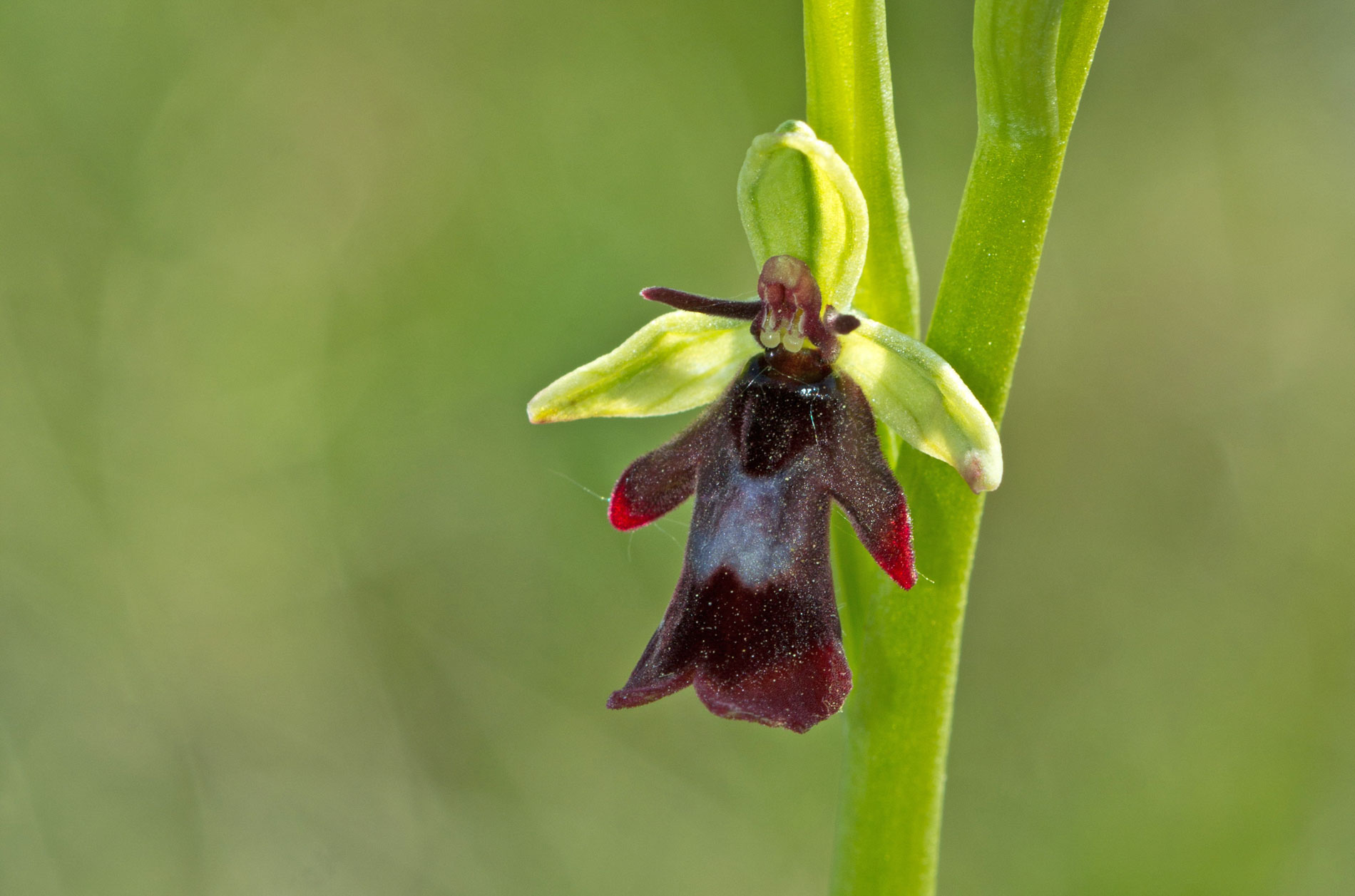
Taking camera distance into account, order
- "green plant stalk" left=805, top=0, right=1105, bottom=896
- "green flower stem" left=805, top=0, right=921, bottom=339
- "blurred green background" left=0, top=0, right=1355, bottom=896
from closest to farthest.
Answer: "green plant stalk" left=805, top=0, right=1105, bottom=896, "green flower stem" left=805, top=0, right=921, bottom=339, "blurred green background" left=0, top=0, right=1355, bottom=896

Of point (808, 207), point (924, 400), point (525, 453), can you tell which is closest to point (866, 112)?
point (808, 207)

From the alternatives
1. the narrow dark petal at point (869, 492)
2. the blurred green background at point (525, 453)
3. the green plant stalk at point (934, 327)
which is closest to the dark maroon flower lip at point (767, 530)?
the narrow dark petal at point (869, 492)

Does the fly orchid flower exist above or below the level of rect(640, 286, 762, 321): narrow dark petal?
below

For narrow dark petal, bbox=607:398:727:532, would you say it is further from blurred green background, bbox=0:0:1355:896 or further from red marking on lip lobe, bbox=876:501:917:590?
blurred green background, bbox=0:0:1355:896

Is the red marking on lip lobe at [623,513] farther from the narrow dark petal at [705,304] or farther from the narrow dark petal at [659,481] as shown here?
the narrow dark petal at [705,304]

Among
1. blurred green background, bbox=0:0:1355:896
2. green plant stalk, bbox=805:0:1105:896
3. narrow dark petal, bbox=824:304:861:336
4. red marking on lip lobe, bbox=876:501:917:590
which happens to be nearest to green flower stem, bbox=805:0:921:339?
green plant stalk, bbox=805:0:1105:896

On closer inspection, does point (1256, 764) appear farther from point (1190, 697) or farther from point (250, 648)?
point (250, 648)
